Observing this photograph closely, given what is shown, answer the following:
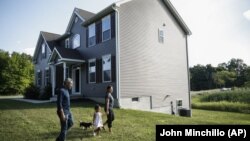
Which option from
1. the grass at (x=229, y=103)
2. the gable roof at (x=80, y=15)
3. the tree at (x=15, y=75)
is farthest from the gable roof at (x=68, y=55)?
the tree at (x=15, y=75)

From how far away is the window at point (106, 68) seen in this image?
17.2 m

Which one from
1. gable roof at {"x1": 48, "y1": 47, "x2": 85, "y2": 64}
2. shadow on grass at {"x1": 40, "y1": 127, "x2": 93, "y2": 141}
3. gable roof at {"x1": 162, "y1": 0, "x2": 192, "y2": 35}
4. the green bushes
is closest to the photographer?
shadow on grass at {"x1": 40, "y1": 127, "x2": 93, "y2": 141}

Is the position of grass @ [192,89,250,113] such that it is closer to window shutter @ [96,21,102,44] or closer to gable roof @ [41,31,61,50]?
window shutter @ [96,21,102,44]

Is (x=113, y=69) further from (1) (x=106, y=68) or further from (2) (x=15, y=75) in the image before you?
(2) (x=15, y=75)

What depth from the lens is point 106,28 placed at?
18016 mm

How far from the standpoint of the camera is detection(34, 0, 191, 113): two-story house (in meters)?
16.9

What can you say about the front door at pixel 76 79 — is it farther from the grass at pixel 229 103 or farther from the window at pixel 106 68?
the grass at pixel 229 103

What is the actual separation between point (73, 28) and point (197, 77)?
79.7 meters

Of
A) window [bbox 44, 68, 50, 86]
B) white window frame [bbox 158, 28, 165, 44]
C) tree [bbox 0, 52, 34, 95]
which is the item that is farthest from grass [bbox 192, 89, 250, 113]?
tree [bbox 0, 52, 34, 95]

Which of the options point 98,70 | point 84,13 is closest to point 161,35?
point 98,70

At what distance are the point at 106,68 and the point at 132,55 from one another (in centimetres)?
218

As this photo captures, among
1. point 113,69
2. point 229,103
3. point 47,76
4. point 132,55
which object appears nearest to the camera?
point 113,69

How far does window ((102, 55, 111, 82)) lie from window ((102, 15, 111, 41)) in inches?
60.5

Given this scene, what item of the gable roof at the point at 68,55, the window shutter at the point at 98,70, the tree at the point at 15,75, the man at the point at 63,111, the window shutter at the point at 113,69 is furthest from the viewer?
the tree at the point at 15,75
